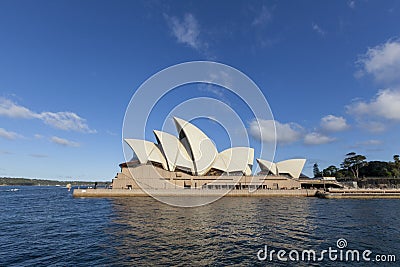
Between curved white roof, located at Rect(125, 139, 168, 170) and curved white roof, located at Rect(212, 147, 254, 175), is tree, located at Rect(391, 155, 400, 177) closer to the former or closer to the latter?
curved white roof, located at Rect(212, 147, 254, 175)

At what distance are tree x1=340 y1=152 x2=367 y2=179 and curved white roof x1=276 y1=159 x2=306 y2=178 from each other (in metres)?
29.5

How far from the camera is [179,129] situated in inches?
2238

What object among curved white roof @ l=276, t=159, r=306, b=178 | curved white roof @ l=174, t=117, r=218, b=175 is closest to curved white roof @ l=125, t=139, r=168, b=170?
curved white roof @ l=174, t=117, r=218, b=175

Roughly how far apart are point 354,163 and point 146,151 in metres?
73.0

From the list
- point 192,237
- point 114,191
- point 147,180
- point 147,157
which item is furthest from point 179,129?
point 192,237

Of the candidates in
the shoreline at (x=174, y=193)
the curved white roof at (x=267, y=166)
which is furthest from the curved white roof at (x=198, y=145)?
the curved white roof at (x=267, y=166)

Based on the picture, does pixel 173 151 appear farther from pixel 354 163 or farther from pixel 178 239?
A: pixel 354 163

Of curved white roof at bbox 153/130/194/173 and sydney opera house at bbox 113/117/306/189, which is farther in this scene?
curved white roof at bbox 153/130/194/173

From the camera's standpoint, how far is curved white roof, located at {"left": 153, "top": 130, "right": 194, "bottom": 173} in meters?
→ 56.0

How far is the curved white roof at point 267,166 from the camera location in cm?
6500

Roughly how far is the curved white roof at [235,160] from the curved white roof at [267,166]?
2.95 m

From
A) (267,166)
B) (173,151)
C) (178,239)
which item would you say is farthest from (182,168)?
(178,239)

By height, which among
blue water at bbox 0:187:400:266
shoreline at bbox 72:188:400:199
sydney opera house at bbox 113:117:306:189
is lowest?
blue water at bbox 0:187:400:266

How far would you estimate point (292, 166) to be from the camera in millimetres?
66625
